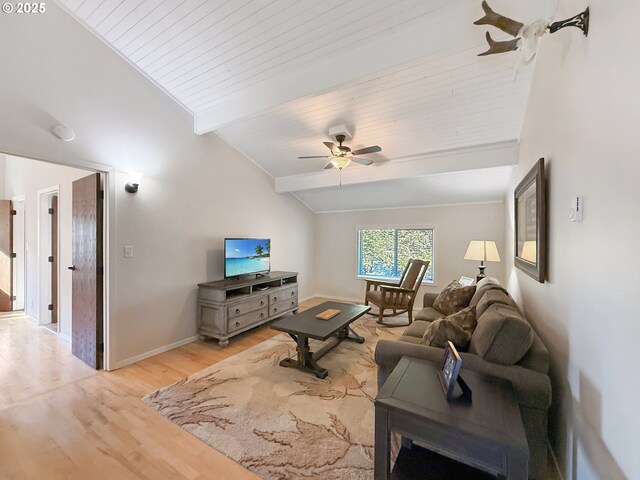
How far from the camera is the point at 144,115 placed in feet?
10.1

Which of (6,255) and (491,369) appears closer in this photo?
(491,369)

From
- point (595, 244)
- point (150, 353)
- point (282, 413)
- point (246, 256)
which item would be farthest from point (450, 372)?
point (246, 256)

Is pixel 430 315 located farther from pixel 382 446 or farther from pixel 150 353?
pixel 150 353

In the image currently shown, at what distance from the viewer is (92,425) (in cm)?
198

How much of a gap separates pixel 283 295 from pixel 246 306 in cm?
84

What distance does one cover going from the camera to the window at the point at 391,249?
5.34m

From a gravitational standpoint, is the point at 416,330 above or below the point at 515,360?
below

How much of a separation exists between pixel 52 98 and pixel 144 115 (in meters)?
0.77

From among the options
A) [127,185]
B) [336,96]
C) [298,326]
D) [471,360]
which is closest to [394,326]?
[298,326]

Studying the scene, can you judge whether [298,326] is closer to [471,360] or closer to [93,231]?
[471,360]

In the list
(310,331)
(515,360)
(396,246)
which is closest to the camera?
(515,360)

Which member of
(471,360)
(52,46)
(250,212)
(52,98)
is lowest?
(471,360)

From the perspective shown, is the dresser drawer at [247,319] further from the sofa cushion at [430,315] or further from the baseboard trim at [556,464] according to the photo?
the baseboard trim at [556,464]

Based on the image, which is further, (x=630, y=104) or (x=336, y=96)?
(x=336, y=96)
